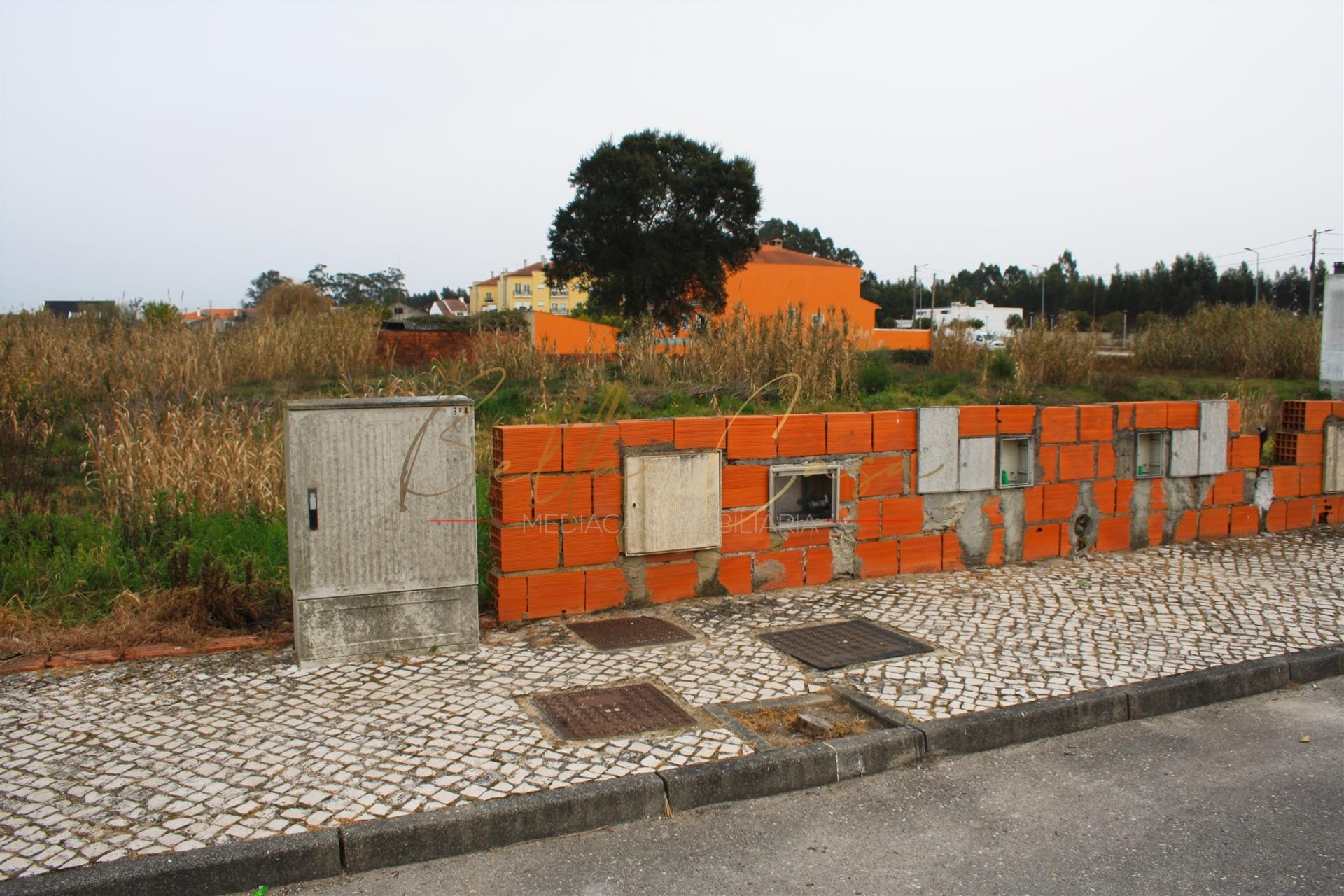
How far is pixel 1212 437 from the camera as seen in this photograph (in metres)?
8.61

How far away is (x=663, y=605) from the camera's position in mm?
6660

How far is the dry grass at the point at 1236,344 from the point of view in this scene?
64.6 feet

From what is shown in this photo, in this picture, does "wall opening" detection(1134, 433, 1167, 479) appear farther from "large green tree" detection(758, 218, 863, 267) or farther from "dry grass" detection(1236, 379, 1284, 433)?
"large green tree" detection(758, 218, 863, 267)

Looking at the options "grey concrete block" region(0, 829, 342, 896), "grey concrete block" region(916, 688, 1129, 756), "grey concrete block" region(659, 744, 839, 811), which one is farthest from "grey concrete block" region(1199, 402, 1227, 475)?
"grey concrete block" region(0, 829, 342, 896)

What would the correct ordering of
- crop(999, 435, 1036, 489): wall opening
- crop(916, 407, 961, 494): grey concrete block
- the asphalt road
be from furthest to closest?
crop(999, 435, 1036, 489): wall opening, crop(916, 407, 961, 494): grey concrete block, the asphalt road

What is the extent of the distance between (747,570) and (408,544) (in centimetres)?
245

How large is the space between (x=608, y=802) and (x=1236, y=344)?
818 inches

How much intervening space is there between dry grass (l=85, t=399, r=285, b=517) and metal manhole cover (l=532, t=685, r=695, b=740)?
371 centimetres

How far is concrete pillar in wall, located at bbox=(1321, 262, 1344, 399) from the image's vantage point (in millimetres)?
12219

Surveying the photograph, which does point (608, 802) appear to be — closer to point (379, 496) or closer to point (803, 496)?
point (379, 496)

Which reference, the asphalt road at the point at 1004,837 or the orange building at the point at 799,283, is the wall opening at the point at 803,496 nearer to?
the asphalt road at the point at 1004,837

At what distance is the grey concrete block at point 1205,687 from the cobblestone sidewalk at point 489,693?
13cm

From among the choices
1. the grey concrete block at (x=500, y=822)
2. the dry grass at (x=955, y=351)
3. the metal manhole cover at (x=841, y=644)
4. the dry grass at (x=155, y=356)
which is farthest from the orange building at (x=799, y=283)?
the grey concrete block at (x=500, y=822)

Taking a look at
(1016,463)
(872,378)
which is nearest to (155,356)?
(872,378)
